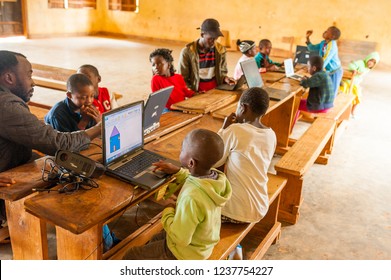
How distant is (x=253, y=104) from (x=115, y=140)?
31.7 inches

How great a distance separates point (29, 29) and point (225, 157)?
11.4 metres

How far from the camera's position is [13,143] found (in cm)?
206

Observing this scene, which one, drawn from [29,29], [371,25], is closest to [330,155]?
[371,25]

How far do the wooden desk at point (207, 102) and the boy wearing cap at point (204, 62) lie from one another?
0.33 meters

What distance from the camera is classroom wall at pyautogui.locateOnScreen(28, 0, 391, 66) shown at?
10117 millimetres

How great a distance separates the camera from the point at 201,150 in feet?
5.30

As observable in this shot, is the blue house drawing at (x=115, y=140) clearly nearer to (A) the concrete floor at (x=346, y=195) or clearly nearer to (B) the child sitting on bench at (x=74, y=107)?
(B) the child sitting on bench at (x=74, y=107)

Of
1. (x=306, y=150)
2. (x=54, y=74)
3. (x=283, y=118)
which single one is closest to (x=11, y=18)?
(x=54, y=74)

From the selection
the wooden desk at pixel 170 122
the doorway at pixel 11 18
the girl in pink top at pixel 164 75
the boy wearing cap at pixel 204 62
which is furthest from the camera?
the doorway at pixel 11 18

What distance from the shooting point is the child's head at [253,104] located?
2195 mm

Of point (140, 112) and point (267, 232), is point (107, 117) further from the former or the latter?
point (267, 232)

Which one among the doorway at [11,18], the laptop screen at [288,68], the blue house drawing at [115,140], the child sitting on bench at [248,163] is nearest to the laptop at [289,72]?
the laptop screen at [288,68]

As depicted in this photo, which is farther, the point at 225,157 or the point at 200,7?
the point at 200,7

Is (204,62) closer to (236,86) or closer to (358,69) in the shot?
(236,86)
